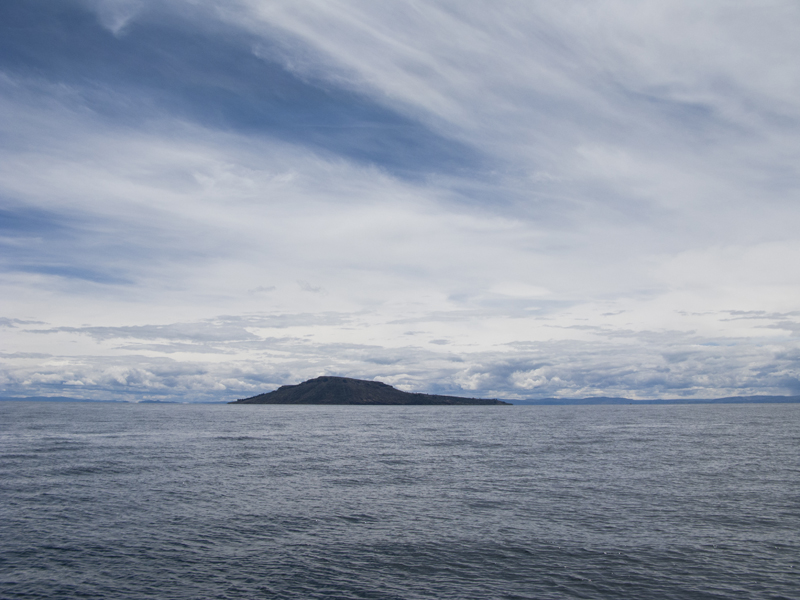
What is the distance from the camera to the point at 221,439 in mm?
102062

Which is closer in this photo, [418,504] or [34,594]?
[34,594]

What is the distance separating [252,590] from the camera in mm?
26203

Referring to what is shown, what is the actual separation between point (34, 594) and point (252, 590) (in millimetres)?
10676

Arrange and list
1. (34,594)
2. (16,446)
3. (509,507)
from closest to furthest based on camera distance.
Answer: (34,594), (509,507), (16,446)

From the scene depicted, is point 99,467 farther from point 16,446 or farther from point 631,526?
point 631,526

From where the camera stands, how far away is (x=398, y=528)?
3681 centimetres

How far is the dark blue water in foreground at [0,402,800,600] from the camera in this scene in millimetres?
27141

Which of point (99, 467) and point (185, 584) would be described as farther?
point (99, 467)

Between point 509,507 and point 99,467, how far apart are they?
48.7 meters

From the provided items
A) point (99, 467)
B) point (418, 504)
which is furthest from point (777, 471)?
point (99, 467)

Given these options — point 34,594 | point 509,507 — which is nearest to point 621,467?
point 509,507

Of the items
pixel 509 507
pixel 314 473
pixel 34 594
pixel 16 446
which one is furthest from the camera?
pixel 16 446

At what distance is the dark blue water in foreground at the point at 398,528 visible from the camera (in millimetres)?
27141

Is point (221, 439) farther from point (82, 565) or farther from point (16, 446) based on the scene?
point (82, 565)
